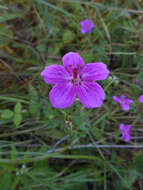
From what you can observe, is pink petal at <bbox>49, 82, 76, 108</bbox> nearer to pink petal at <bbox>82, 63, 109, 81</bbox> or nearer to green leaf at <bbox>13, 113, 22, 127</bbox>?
pink petal at <bbox>82, 63, 109, 81</bbox>

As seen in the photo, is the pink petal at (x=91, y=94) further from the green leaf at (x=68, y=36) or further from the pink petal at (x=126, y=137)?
the green leaf at (x=68, y=36)

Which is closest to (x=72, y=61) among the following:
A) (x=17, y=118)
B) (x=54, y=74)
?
(x=54, y=74)

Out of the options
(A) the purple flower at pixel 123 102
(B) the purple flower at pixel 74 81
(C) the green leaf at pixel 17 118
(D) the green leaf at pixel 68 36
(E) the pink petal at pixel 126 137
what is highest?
(D) the green leaf at pixel 68 36

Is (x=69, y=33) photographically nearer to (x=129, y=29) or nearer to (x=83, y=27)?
(x=83, y=27)

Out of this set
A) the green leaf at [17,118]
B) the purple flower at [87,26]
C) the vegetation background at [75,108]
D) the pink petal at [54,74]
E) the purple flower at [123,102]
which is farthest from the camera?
the purple flower at [87,26]

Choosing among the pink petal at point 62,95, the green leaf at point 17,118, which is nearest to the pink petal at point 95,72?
the pink petal at point 62,95

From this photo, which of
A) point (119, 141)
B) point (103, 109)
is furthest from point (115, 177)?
point (103, 109)

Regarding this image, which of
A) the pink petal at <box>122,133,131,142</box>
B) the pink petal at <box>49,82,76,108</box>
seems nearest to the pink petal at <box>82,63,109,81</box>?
the pink petal at <box>49,82,76,108</box>
